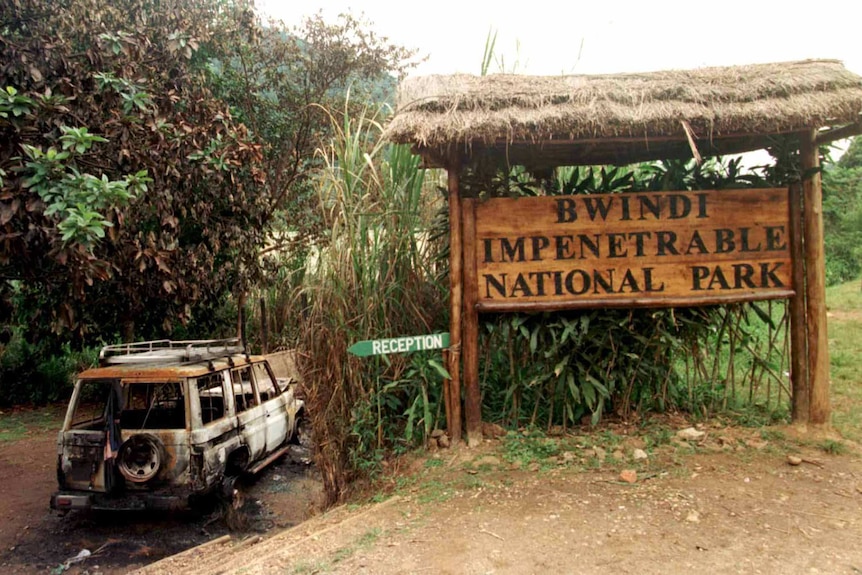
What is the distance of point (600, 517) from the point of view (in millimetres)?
4059

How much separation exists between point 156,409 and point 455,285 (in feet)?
12.0

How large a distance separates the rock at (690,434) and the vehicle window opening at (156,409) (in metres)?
4.55

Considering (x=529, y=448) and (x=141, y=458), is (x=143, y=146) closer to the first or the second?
(x=141, y=458)

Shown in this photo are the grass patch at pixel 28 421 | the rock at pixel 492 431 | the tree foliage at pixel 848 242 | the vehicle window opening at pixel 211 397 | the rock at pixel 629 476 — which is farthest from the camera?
Answer: the tree foliage at pixel 848 242

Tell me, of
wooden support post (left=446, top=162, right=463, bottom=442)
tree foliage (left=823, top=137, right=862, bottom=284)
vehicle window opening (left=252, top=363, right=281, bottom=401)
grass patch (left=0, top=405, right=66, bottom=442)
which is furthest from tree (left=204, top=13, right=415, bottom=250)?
tree foliage (left=823, top=137, right=862, bottom=284)

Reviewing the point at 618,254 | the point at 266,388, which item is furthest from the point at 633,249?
the point at 266,388

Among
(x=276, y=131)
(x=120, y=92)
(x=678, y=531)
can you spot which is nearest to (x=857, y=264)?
(x=276, y=131)

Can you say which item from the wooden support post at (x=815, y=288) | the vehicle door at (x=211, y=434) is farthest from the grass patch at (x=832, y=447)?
the vehicle door at (x=211, y=434)

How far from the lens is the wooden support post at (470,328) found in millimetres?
5215

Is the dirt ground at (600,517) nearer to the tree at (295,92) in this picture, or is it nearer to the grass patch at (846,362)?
the grass patch at (846,362)

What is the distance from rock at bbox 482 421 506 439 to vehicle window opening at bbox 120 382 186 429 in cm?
299

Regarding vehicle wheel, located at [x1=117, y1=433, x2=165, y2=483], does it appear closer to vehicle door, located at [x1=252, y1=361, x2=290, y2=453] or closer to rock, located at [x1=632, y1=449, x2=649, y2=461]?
vehicle door, located at [x1=252, y1=361, x2=290, y2=453]

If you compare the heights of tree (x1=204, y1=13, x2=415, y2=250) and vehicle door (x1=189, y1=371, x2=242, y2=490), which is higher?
tree (x1=204, y1=13, x2=415, y2=250)

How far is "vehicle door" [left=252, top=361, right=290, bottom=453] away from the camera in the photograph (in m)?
7.57
